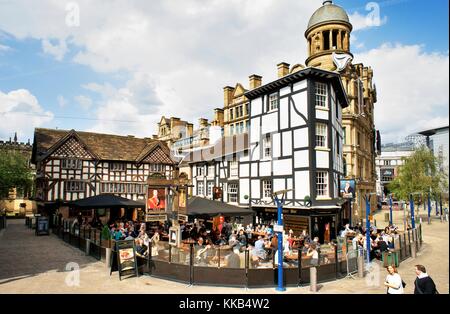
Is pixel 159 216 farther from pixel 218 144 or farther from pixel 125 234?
pixel 218 144

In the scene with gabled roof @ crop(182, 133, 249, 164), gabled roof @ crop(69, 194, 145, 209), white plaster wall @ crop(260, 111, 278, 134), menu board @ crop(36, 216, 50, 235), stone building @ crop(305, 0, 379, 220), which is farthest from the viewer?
stone building @ crop(305, 0, 379, 220)

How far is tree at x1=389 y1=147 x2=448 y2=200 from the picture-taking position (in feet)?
108

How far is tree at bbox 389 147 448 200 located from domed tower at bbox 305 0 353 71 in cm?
1371

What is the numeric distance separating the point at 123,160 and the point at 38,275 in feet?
75.8

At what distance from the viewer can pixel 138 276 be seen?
11.7 metres

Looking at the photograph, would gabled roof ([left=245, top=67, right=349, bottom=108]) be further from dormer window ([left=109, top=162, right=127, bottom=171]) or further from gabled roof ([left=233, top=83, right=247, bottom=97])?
dormer window ([left=109, top=162, right=127, bottom=171])

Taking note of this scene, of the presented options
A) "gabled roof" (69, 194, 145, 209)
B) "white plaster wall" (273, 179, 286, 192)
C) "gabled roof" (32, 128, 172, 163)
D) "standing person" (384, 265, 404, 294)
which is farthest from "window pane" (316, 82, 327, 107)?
"gabled roof" (32, 128, 172, 163)

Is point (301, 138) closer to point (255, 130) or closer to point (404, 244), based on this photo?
point (255, 130)

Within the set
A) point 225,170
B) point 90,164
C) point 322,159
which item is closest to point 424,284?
point 322,159

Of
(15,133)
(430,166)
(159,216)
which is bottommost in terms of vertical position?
(159,216)

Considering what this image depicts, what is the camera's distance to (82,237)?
669 inches
